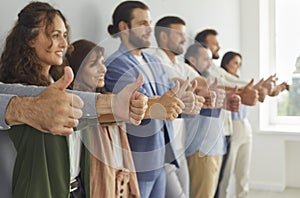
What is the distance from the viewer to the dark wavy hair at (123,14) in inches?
71.9

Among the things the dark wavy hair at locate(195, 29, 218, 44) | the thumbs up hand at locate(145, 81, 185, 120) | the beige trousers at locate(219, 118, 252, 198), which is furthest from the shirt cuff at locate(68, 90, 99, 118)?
the beige trousers at locate(219, 118, 252, 198)

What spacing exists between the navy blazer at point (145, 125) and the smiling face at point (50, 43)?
228 millimetres

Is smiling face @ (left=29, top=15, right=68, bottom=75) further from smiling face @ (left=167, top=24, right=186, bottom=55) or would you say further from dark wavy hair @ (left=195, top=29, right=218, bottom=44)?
dark wavy hair @ (left=195, top=29, right=218, bottom=44)

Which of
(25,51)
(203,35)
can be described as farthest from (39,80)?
(203,35)

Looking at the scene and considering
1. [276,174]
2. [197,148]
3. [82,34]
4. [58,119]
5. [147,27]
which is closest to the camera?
[58,119]

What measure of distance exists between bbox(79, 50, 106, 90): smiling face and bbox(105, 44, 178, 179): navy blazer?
0.06m

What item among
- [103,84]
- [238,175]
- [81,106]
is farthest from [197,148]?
[81,106]

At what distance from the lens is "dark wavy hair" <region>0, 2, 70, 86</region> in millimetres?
1248

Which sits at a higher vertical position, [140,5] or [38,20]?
[140,5]

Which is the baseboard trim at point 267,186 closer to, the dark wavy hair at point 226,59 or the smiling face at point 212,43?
the dark wavy hair at point 226,59

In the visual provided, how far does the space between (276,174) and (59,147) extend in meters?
3.05

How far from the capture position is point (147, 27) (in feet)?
5.65

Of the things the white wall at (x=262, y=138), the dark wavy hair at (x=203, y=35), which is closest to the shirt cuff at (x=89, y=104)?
the dark wavy hair at (x=203, y=35)

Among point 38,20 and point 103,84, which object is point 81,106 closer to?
point 38,20
